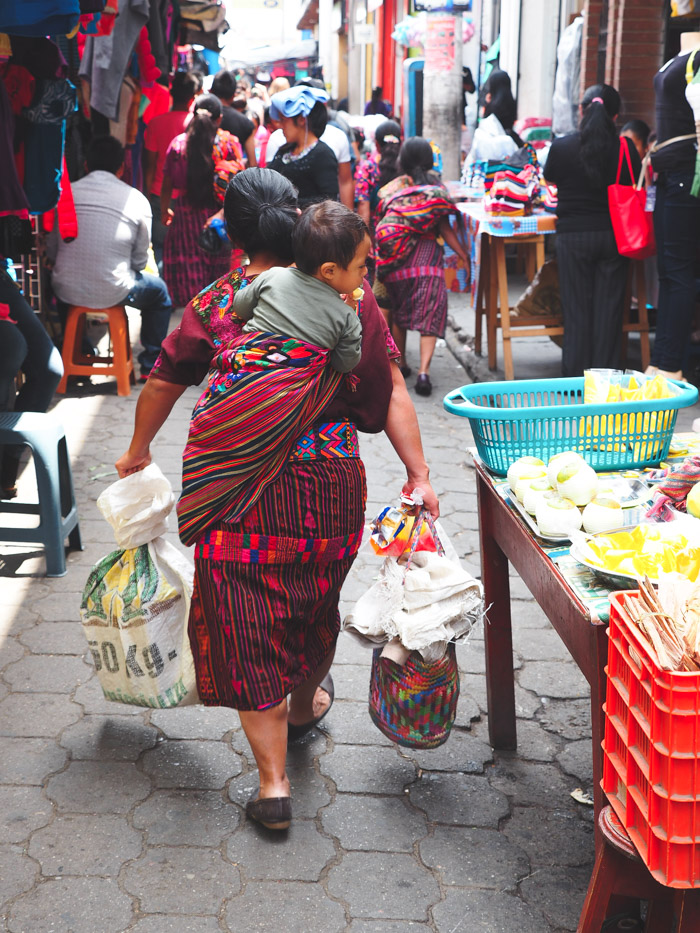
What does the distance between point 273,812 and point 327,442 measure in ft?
3.06

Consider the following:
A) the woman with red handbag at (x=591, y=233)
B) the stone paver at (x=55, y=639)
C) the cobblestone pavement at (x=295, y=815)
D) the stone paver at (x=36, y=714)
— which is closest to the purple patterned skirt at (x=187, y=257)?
the woman with red handbag at (x=591, y=233)

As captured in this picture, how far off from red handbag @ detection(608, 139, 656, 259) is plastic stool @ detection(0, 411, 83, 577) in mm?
3853

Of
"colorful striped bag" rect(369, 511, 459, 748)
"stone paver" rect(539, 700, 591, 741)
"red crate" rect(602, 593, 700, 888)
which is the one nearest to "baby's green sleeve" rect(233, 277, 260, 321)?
"colorful striped bag" rect(369, 511, 459, 748)

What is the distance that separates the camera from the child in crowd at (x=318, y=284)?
232 cm

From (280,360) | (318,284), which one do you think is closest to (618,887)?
(280,360)

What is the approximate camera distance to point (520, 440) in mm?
2605

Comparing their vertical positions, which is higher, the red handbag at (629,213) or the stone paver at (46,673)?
the red handbag at (629,213)

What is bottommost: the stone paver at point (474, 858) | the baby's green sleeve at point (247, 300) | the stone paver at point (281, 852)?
the stone paver at point (474, 858)

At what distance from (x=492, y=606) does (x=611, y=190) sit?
4.20m

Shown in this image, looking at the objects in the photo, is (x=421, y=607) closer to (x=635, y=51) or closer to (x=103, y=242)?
(x=103, y=242)

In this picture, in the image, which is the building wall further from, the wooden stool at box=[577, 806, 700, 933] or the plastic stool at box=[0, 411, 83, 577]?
the wooden stool at box=[577, 806, 700, 933]

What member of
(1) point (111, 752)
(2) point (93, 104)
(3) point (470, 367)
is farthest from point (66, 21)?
(3) point (470, 367)

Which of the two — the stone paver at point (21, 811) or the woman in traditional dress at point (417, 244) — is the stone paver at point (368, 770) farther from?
the woman in traditional dress at point (417, 244)

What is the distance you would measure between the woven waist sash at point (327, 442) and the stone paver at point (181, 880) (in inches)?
39.3
